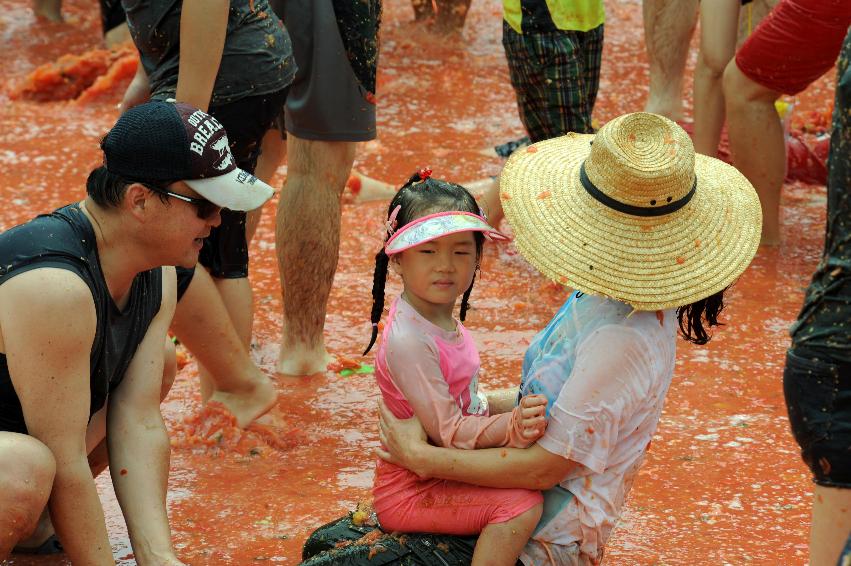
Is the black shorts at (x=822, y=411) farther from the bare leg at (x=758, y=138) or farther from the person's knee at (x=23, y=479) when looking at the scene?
the bare leg at (x=758, y=138)

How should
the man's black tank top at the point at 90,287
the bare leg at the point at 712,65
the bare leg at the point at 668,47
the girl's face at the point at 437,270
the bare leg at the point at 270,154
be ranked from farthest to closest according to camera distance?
the bare leg at the point at 668,47 < the bare leg at the point at 712,65 < the bare leg at the point at 270,154 < the girl's face at the point at 437,270 < the man's black tank top at the point at 90,287

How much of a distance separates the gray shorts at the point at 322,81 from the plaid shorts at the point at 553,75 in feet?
3.48

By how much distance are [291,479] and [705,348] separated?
160cm

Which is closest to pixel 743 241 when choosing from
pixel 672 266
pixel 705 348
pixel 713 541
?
pixel 672 266

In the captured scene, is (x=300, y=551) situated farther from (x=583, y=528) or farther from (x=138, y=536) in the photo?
(x=583, y=528)

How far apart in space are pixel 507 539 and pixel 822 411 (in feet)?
2.26

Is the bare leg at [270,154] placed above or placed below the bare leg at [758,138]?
above

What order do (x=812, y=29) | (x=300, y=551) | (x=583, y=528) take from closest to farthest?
(x=583, y=528) → (x=300, y=551) → (x=812, y=29)

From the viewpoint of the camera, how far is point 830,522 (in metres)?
2.15

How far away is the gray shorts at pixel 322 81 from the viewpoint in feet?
13.2

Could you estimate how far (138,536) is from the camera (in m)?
2.79

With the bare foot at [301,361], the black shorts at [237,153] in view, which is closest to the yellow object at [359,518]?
the black shorts at [237,153]

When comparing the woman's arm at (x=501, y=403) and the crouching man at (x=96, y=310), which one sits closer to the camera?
the crouching man at (x=96, y=310)

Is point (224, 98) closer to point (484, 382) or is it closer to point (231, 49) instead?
point (231, 49)
